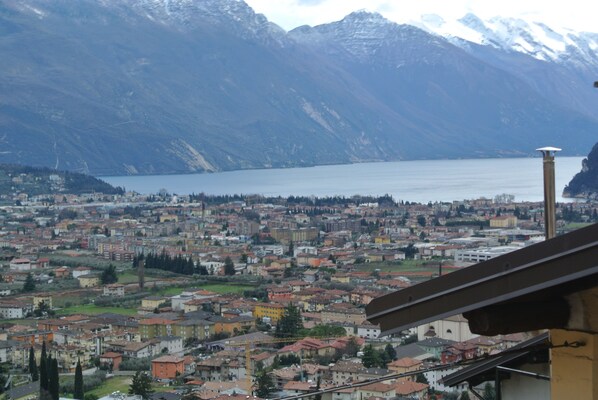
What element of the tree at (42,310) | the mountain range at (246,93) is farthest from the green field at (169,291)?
the mountain range at (246,93)

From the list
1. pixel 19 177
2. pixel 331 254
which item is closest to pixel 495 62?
pixel 19 177

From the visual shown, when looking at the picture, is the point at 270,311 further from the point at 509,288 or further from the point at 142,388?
the point at 509,288

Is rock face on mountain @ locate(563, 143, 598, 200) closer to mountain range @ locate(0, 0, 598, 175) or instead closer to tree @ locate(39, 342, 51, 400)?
tree @ locate(39, 342, 51, 400)

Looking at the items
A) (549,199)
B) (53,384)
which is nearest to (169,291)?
(53,384)

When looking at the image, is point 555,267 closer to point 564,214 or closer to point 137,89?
point 564,214

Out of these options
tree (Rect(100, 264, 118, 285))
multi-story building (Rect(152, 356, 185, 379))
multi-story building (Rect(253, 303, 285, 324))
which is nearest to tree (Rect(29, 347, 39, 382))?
multi-story building (Rect(152, 356, 185, 379))

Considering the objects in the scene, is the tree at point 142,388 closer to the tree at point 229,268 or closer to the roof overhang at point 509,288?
the roof overhang at point 509,288
